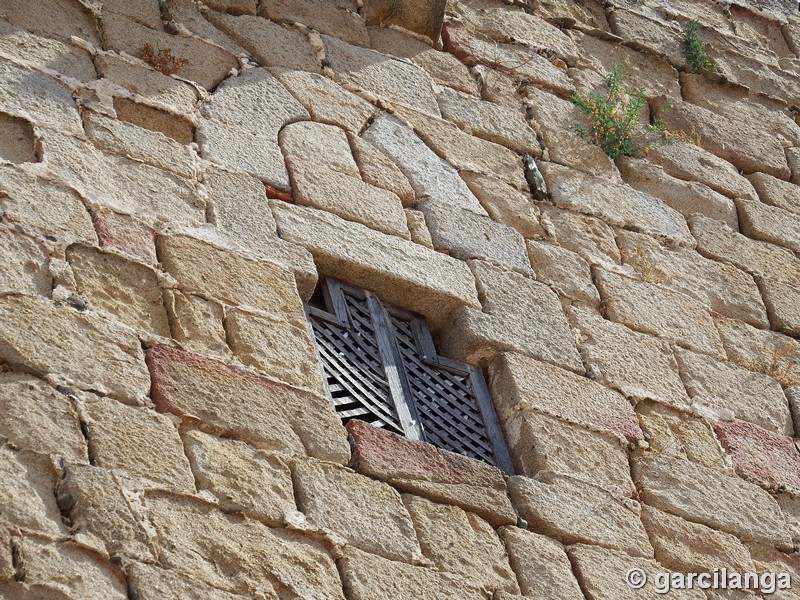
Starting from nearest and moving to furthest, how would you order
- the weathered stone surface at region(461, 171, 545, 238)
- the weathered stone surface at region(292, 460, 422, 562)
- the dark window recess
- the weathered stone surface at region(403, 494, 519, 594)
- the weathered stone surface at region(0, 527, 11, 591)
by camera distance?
the weathered stone surface at region(0, 527, 11, 591) → the weathered stone surface at region(292, 460, 422, 562) → the weathered stone surface at region(403, 494, 519, 594) → the dark window recess → the weathered stone surface at region(461, 171, 545, 238)

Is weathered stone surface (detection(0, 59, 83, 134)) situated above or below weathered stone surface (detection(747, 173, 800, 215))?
below

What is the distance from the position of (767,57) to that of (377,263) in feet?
11.7

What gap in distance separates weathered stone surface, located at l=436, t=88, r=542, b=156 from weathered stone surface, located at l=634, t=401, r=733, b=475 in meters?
1.46

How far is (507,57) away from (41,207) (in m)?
2.90

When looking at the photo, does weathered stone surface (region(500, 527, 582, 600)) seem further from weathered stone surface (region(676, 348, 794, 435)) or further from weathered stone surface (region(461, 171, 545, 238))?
weathered stone surface (region(461, 171, 545, 238))

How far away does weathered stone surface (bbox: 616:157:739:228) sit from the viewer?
6355 millimetres

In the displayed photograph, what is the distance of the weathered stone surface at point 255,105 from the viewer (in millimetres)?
5312

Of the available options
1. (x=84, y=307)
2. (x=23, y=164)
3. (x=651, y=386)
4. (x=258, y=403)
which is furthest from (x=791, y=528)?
(x=23, y=164)

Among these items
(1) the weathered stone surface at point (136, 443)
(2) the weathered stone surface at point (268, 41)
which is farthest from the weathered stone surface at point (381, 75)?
→ (1) the weathered stone surface at point (136, 443)

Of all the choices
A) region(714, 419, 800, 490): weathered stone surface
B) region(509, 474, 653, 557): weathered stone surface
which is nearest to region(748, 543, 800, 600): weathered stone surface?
region(714, 419, 800, 490): weathered stone surface

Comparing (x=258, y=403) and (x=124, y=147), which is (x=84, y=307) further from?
(x=124, y=147)

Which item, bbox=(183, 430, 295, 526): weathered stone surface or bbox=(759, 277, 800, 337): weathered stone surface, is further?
bbox=(759, 277, 800, 337): weathered stone surface

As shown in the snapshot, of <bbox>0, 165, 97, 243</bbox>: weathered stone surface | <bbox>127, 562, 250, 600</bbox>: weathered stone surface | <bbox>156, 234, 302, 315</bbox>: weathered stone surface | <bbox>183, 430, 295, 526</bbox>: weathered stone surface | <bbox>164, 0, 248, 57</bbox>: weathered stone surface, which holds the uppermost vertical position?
<bbox>164, 0, 248, 57</bbox>: weathered stone surface

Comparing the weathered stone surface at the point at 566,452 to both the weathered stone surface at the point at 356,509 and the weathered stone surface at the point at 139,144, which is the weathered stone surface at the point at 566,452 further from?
the weathered stone surface at the point at 139,144
